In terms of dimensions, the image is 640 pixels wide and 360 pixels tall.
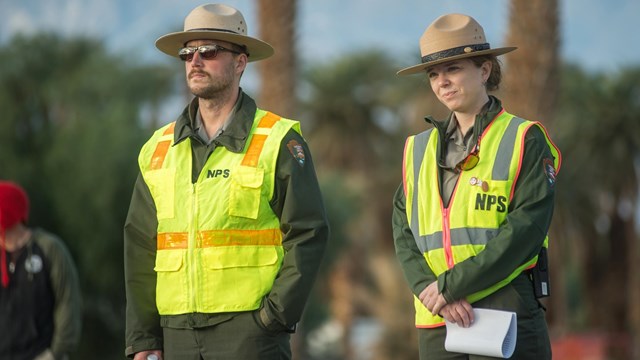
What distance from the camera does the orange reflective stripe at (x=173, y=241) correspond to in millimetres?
5094

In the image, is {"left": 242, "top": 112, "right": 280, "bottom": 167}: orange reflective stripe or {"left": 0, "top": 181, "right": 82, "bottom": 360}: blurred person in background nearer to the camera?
{"left": 242, "top": 112, "right": 280, "bottom": 167}: orange reflective stripe

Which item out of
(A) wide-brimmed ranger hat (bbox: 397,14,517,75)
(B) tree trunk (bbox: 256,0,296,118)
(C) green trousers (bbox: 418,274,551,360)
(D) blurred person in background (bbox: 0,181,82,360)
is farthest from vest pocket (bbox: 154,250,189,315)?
(B) tree trunk (bbox: 256,0,296,118)

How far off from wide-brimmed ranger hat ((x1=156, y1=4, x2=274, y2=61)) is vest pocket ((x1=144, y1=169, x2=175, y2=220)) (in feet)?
2.13

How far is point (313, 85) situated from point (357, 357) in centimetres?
1421

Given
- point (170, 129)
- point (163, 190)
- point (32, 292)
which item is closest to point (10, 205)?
point (32, 292)

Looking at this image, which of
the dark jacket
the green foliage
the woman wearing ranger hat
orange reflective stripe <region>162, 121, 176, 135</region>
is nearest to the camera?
the woman wearing ranger hat

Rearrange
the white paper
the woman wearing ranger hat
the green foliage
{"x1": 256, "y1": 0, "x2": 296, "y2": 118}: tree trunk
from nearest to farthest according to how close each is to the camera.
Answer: the white paper, the woman wearing ranger hat, {"x1": 256, "y1": 0, "x2": 296, "y2": 118}: tree trunk, the green foliage

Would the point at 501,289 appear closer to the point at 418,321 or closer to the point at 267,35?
the point at 418,321

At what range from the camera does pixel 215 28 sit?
5254 mm

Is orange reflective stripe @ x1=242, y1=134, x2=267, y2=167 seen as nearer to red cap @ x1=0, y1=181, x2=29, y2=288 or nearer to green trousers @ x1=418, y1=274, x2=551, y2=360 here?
green trousers @ x1=418, y1=274, x2=551, y2=360

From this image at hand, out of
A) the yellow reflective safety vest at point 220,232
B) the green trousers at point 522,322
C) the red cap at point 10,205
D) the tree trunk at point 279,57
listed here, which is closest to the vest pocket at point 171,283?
the yellow reflective safety vest at point 220,232

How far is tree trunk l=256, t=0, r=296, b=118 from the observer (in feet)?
53.3

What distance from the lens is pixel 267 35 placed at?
16.2m

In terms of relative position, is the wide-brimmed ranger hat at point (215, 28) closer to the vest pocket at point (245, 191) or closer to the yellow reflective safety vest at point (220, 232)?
the yellow reflective safety vest at point (220, 232)
